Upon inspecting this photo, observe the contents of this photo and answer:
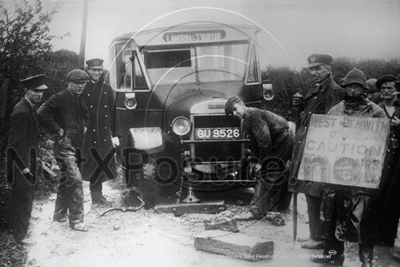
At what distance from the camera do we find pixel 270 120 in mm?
3984

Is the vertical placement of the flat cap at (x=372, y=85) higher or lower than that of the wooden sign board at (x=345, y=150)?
higher

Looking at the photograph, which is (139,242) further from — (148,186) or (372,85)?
(372,85)

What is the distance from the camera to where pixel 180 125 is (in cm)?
434

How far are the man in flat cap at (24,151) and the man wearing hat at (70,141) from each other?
14 centimetres

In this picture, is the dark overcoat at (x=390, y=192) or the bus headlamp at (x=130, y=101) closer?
the dark overcoat at (x=390, y=192)

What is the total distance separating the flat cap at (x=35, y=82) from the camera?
11.6ft

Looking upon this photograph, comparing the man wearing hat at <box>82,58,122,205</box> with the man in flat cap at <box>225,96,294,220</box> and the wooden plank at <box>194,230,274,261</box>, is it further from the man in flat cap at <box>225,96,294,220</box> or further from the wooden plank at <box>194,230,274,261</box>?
the man in flat cap at <box>225,96,294,220</box>

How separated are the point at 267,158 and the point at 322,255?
1.11 meters

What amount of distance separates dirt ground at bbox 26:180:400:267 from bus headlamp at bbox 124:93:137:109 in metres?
1.03

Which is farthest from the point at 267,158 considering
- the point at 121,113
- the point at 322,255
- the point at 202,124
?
the point at 121,113

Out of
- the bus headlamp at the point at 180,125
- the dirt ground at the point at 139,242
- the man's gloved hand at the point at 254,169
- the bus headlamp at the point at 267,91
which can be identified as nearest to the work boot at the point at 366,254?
the dirt ground at the point at 139,242

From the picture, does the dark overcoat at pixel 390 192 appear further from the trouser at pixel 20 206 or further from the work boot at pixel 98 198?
the trouser at pixel 20 206

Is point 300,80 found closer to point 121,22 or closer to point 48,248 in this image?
point 121,22

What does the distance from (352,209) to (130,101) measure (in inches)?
103
